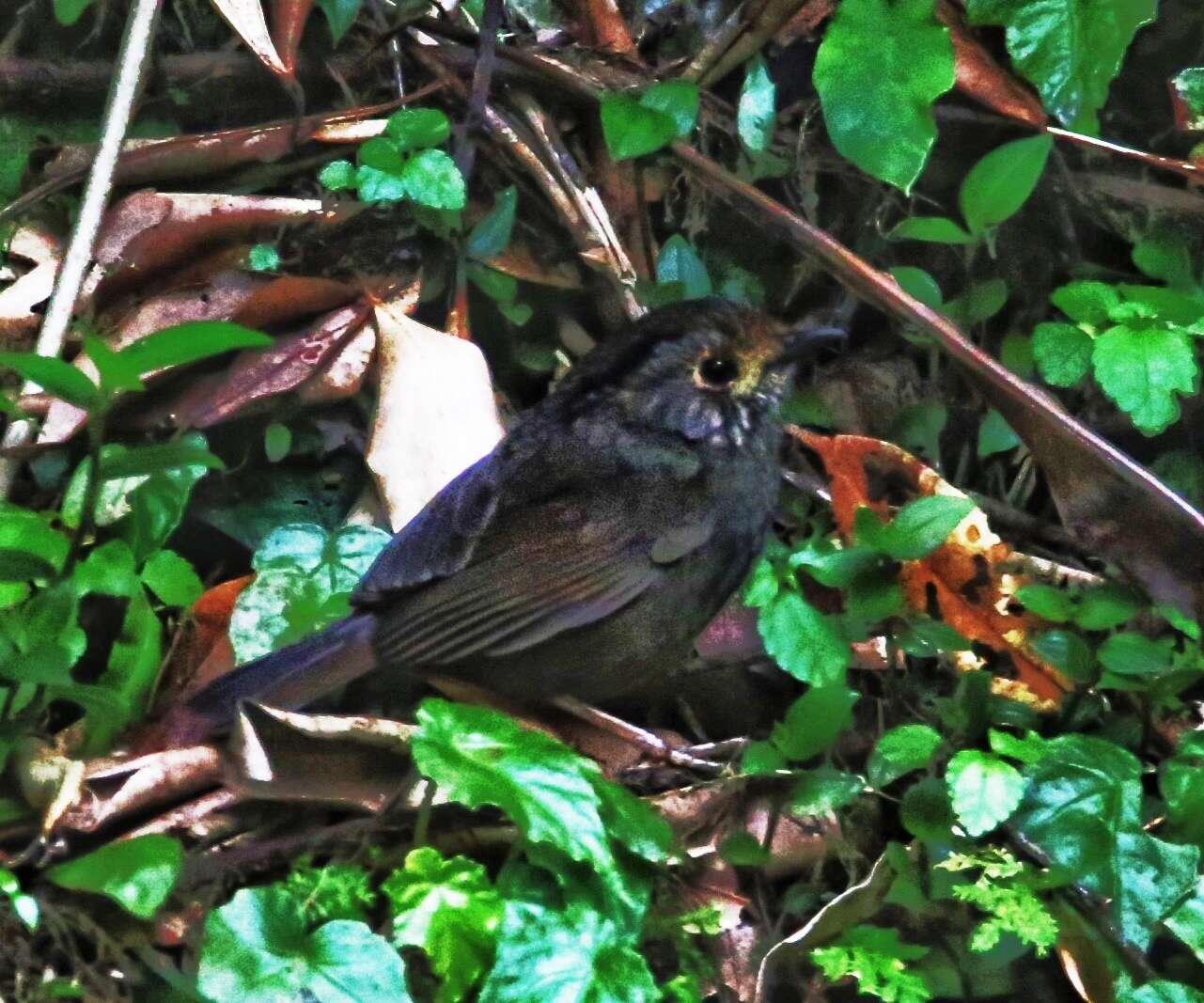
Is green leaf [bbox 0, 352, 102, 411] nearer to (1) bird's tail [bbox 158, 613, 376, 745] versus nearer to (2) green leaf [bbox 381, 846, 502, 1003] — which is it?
(1) bird's tail [bbox 158, 613, 376, 745]

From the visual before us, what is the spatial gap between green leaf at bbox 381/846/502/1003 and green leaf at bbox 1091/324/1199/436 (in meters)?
1.55

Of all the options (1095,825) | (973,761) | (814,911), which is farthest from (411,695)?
(1095,825)

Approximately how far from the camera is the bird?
283cm

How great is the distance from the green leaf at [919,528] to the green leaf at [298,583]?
94cm

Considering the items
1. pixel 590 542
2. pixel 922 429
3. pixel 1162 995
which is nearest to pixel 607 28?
pixel 922 429

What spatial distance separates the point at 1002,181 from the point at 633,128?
77cm

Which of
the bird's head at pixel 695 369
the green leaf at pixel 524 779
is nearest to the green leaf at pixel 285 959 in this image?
the green leaf at pixel 524 779

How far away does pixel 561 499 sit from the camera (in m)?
2.91

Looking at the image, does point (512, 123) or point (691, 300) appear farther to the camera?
point (512, 123)

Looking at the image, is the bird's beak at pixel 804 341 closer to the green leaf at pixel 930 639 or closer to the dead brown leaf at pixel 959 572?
the dead brown leaf at pixel 959 572

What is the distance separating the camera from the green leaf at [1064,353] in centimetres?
323

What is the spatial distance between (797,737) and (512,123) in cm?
156

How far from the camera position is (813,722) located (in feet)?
8.98

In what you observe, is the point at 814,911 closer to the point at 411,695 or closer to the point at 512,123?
the point at 411,695
